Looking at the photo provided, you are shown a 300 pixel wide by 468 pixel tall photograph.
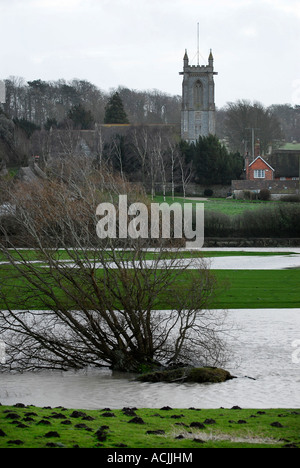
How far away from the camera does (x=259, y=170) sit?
9594cm

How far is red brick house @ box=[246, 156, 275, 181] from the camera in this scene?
95.6 metres

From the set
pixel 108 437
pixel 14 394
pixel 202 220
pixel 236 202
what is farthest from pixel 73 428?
pixel 236 202

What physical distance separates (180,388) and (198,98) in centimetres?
11736

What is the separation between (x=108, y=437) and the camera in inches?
A: 419

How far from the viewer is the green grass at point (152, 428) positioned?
10.3m

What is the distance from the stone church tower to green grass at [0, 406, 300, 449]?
382 feet

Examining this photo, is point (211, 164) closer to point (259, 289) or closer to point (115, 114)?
point (115, 114)

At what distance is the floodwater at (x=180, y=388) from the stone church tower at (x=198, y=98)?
11030 cm

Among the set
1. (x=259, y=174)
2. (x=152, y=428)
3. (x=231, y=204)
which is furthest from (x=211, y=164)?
(x=152, y=428)

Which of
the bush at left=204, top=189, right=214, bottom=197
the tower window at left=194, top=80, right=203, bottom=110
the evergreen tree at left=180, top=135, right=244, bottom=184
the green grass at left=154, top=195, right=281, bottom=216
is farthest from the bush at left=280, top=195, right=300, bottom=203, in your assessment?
the tower window at left=194, top=80, right=203, bottom=110

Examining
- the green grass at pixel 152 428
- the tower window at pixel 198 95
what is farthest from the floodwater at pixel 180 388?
the tower window at pixel 198 95

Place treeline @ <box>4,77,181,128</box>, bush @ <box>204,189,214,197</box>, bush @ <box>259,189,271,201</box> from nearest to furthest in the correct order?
bush @ <box>259,189,271,201</box>
bush @ <box>204,189,214,197</box>
treeline @ <box>4,77,181,128</box>

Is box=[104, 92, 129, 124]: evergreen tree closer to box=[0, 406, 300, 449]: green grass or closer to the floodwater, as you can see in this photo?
the floodwater

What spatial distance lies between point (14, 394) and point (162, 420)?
439cm
